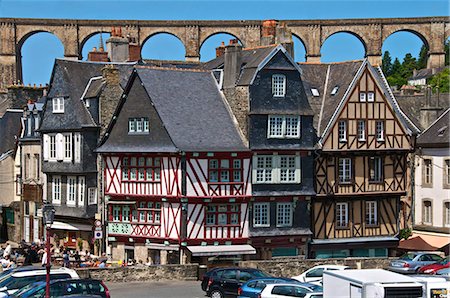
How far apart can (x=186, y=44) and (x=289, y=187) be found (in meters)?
58.1

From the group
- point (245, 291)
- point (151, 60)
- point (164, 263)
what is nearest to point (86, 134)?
point (164, 263)

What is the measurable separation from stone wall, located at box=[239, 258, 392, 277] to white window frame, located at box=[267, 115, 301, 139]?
5406 millimetres

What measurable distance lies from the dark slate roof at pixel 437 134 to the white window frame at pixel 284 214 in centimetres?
1060

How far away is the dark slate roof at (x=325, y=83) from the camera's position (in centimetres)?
4475

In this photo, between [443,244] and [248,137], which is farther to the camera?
[443,244]

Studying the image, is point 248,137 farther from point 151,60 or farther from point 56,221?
point 151,60

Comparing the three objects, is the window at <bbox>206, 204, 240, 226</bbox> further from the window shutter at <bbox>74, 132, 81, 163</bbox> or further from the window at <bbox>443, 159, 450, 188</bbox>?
the window at <bbox>443, 159, 450, 188</bbox>

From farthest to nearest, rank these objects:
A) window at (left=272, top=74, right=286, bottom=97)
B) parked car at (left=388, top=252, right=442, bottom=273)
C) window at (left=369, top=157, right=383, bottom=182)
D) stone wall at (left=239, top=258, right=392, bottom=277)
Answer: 1. window at (left=369, top=157, right=383, bottom=182)
2. window at (left=272, top=74, right=286, bottom=97)
3. parked car at (left=388, top=252, right=442, bottom=273)
4. stone wall at (left=239, top=258, right=392, bottom=277)

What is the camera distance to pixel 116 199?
4325 cm

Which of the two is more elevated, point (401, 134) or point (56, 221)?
point (401, 134)

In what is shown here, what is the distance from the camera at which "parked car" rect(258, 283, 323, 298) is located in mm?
28656

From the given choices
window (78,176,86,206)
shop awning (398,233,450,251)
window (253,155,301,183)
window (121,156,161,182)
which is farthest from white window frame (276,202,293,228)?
window (78,176,86,206)

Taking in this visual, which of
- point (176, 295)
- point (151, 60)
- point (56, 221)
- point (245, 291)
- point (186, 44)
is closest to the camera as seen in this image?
point (245, 291)

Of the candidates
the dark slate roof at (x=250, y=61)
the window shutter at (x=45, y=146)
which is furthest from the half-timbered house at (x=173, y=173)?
the window shutter at (x=45, y=146)
